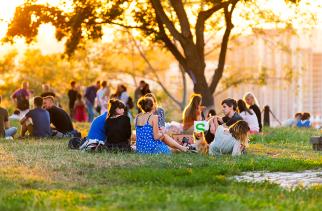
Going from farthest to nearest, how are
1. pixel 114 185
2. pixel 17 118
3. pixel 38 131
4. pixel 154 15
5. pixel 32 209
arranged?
pixel 154 15
pixel 17 118
pixel 38 131
pixel 114 185
pixel 32 209

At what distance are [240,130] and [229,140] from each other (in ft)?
1.29

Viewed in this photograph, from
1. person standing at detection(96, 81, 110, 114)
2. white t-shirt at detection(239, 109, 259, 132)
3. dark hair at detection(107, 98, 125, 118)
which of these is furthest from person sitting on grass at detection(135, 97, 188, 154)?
person standing at detection(96, 81, 110, 114)

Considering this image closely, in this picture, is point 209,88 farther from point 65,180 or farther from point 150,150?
point 65,180

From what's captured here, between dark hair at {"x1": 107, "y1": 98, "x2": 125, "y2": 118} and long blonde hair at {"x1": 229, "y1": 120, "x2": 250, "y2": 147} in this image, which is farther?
dark hair at {"x1": 107, "y1": 98, "x2": 125, "y2": 118}

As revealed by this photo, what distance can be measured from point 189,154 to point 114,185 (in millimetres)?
5166

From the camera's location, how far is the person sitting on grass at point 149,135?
18.2 m

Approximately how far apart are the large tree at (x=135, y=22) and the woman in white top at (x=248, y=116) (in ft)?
26.9

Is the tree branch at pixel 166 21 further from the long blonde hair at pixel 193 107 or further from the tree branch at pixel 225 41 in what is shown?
the long blonde hair at pixel 193 107

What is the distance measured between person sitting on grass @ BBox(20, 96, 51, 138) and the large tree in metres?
11.2

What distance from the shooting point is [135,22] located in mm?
37000

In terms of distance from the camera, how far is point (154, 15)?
121 feet

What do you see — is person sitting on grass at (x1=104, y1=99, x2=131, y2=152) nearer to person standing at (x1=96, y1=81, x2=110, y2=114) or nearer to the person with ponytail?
the person with ponytail

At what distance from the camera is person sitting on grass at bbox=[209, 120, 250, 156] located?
17719 millimetres

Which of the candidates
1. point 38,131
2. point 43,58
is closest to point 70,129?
point 38,131
